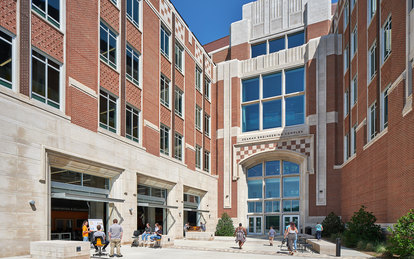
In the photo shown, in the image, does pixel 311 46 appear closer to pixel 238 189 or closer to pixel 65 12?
pixel 238 189

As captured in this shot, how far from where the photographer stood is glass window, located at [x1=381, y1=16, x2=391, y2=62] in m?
18.2

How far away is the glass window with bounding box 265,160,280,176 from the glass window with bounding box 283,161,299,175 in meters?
0.69

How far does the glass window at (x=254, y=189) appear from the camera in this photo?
3478cm

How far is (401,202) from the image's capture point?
15211 millimetres

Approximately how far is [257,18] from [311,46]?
330 inches

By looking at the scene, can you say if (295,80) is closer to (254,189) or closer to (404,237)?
(254,189)

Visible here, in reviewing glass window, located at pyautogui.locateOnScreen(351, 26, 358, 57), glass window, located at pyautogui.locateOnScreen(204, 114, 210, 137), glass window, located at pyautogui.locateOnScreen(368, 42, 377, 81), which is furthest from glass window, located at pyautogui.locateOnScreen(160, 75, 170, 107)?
glass window, located at pyautogui.locateOnScreen(351, 26, 358, 57)

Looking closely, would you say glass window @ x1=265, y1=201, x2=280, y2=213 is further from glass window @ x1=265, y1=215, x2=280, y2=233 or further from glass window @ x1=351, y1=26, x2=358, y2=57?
glass window @ x1=351, y1=26, x2=358, y2=57

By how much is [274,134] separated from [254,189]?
6.24 m

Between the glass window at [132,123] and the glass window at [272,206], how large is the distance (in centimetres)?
1770

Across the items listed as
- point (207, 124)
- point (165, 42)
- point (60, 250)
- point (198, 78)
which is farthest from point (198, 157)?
point (60, 250)

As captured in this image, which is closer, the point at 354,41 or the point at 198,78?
the point at 354,41

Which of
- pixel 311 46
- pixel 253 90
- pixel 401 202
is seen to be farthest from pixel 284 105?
pixel 401 202

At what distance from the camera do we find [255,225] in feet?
113
